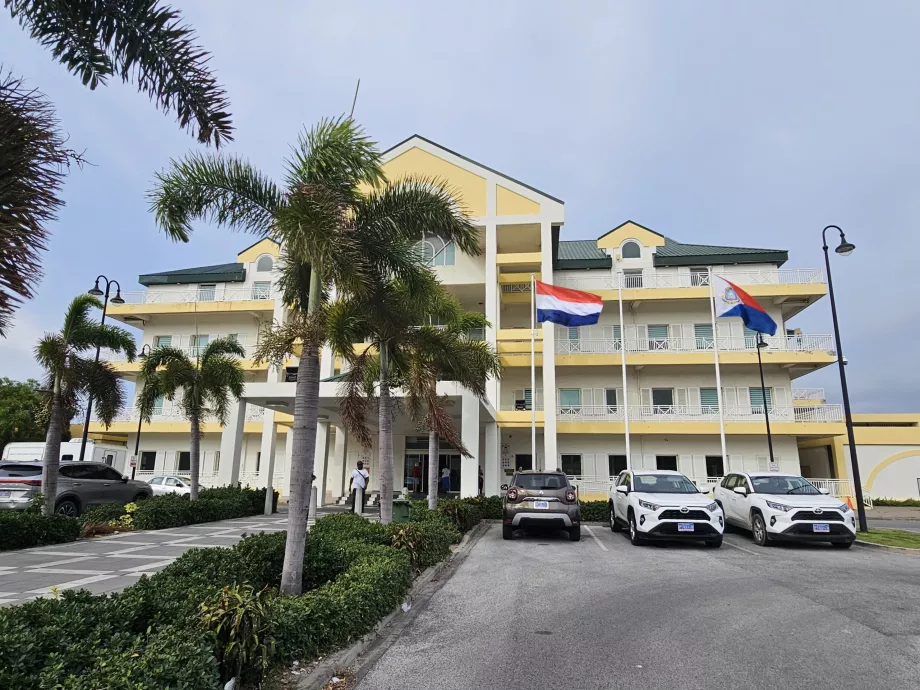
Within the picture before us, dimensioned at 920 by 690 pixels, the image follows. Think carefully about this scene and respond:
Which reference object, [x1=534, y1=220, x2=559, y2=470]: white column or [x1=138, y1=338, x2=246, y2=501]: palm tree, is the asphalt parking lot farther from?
[x1=534, y1=220, x2=559, y2=470]: white column

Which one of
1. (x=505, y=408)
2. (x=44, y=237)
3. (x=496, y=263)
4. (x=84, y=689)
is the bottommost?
(x=84, y=689)

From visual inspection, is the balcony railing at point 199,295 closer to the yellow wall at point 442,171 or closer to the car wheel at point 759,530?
the yellow wall at point 442,171

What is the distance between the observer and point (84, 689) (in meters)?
2.83

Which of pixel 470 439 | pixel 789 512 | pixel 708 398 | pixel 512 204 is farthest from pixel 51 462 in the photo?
pixel 708 398

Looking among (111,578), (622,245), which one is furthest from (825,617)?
(622,245)

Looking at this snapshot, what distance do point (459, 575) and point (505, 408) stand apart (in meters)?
19.5

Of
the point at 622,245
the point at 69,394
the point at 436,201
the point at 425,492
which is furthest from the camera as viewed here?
the point at 622,245

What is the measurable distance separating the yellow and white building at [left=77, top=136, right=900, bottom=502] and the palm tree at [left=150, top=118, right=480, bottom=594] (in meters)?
15.8

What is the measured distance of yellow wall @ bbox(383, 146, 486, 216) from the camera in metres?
25.9

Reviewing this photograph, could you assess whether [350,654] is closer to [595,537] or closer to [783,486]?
[595,537]

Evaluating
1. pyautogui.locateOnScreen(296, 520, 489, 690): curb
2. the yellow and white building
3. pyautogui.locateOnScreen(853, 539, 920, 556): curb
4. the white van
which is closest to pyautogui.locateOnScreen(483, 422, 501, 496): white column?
the yellow and white building

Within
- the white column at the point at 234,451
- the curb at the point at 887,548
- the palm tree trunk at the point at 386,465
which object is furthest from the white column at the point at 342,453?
the curb at the point at 887,548

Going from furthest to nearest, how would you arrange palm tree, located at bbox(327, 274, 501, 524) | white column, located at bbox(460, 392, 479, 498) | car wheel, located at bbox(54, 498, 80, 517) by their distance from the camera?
white column, located at bbox(460, 392, 479, 498)
car wheel, located at bbox(54, 498, 80, 517)
palm tree, located at bbox(327, 274, 501, 524)

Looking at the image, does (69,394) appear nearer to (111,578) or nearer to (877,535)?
(111,578)
